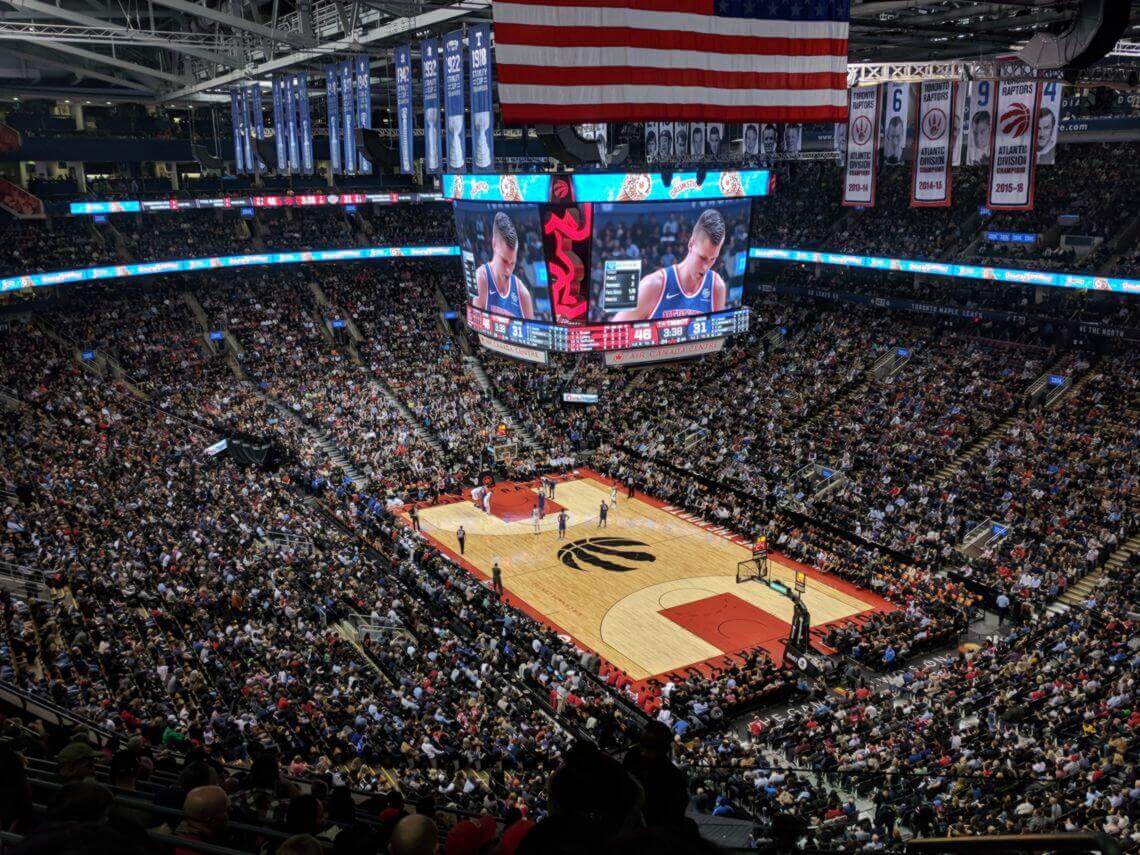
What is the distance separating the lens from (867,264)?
132ft

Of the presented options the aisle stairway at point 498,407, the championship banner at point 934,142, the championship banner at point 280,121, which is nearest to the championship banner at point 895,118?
the championship banner at point 934,142

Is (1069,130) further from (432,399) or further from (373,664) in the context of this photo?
(373,664)

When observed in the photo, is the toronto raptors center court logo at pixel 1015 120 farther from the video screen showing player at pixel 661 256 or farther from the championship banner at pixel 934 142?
the video screen showing player at pixel 661 256

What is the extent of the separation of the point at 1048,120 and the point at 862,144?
18.8 feet

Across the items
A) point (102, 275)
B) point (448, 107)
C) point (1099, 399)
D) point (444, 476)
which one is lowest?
point (444, 476)

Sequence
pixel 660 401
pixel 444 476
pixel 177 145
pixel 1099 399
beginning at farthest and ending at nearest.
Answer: pixel 177 145, pixel 660 401, pixel 444 476, pixel 1099 399

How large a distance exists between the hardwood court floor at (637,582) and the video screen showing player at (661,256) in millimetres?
7611

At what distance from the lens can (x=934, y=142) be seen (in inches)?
966

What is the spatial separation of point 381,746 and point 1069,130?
99.8ft

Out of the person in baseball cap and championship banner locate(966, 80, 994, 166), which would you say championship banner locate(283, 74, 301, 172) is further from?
the person in baseball cap

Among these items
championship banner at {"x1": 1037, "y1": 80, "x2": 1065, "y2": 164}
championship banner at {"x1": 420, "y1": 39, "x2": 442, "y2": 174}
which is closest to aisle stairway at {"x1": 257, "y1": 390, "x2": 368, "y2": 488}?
championship banner at {"x1": 420, "y1": 39, "x2": 442, "y2": 174}

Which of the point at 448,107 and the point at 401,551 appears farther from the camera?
the point at 401,551

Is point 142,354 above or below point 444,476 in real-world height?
above

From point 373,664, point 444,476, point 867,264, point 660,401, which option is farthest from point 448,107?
point 867,264
